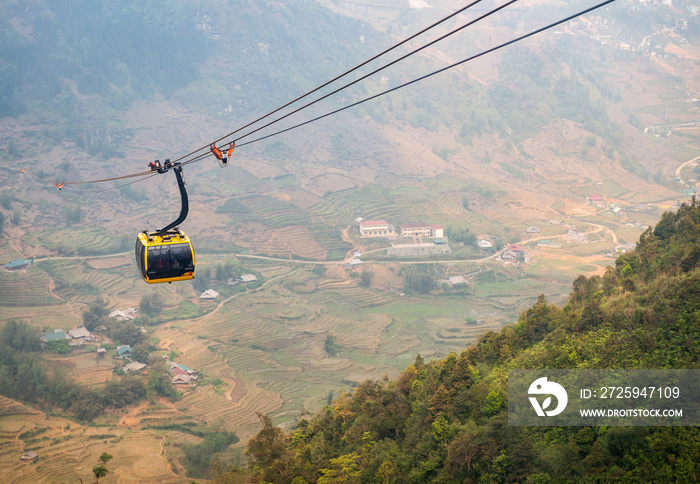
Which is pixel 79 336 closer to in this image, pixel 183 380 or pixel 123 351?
pixel 123 351

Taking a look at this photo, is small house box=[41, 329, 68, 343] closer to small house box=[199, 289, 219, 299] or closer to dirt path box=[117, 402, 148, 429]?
dirt path box=[117, 402, 148, 429]

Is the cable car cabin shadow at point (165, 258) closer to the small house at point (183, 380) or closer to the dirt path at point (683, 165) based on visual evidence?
the small house at point (183, 380)

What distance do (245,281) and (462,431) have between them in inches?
2178

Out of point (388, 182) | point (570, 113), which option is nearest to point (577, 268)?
point (388, 182)

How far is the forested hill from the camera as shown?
11.5 metres

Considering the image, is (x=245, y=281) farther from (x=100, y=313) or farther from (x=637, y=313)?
(x=637, y=313)

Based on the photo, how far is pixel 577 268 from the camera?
7019 cm

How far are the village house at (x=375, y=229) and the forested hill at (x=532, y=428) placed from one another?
59548mm

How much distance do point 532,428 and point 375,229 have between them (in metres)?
67.8

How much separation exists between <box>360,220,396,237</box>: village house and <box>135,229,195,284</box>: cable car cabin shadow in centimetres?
6729

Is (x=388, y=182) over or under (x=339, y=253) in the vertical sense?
over

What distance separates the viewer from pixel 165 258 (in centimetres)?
1321

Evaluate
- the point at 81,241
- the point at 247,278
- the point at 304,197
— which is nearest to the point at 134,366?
the point at 247,278

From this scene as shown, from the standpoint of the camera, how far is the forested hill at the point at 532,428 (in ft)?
37.7
